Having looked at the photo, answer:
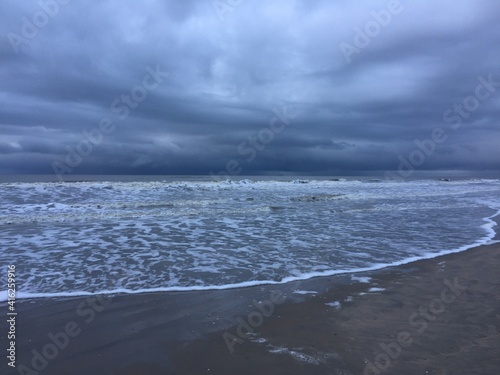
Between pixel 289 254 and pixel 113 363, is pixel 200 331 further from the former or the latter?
pixel 289 254

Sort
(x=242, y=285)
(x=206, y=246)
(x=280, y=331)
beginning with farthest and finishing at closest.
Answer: (x=206, y=246)
(x=242, y=285)
(x=280, y=331)

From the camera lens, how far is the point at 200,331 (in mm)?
4645

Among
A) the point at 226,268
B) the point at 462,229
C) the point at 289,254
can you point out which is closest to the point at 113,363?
the point at 226,268

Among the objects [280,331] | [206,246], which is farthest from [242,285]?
[206,246]

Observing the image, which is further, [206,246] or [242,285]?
[206,246]

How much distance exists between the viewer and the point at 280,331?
4629mm

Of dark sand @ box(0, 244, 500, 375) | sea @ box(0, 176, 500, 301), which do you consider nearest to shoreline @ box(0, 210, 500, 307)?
sea @ box(0, 176, 500, 301)

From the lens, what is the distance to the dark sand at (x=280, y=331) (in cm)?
380

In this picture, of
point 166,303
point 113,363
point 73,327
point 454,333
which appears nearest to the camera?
point 113,363

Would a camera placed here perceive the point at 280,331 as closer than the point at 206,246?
Yes

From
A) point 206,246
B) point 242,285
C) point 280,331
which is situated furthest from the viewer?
point 206,246

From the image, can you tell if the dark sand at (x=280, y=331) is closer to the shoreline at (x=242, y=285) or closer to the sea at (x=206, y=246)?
the shoreline at (x=242, y=285)

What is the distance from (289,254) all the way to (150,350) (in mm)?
5471

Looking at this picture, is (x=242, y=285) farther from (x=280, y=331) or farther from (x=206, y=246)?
(x=206, y=246)
